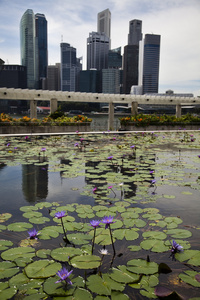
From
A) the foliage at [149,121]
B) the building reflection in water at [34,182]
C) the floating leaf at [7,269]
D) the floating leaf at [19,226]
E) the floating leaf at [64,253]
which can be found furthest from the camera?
the foliage at [149,121]

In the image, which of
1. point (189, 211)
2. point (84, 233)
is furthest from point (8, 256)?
point (189, 211)

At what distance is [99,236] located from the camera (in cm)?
278

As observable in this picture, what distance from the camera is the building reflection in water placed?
432 centimetres

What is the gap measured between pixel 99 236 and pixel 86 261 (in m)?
0.51

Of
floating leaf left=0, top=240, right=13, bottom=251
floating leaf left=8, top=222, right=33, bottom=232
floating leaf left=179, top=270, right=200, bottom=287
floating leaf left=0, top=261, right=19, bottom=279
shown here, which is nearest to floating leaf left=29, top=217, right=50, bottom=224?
floating leaf left=8, top=222, right=33, bottom=232

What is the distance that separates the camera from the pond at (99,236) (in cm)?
200

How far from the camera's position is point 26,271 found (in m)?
2.13

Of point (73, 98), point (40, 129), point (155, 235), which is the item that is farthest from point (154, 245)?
point (73, 98)

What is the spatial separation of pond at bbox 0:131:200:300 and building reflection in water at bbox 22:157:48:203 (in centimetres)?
2

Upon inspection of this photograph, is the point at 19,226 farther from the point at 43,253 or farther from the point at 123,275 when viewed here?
the point at 123,275

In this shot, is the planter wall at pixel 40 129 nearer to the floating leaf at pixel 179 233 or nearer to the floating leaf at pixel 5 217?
the floating leaf at pixel 5 217

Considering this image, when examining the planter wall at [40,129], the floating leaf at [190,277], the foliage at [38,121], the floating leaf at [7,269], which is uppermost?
the foliage at [38,121]

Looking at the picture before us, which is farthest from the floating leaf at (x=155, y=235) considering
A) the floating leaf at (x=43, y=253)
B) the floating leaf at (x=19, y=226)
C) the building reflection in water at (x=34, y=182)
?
the building reflection in water at (x=34, y=182)

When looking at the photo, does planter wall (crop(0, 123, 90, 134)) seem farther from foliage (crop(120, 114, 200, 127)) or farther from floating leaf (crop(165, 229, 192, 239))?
floating leaf (crop(165, 229, 192, 239))
